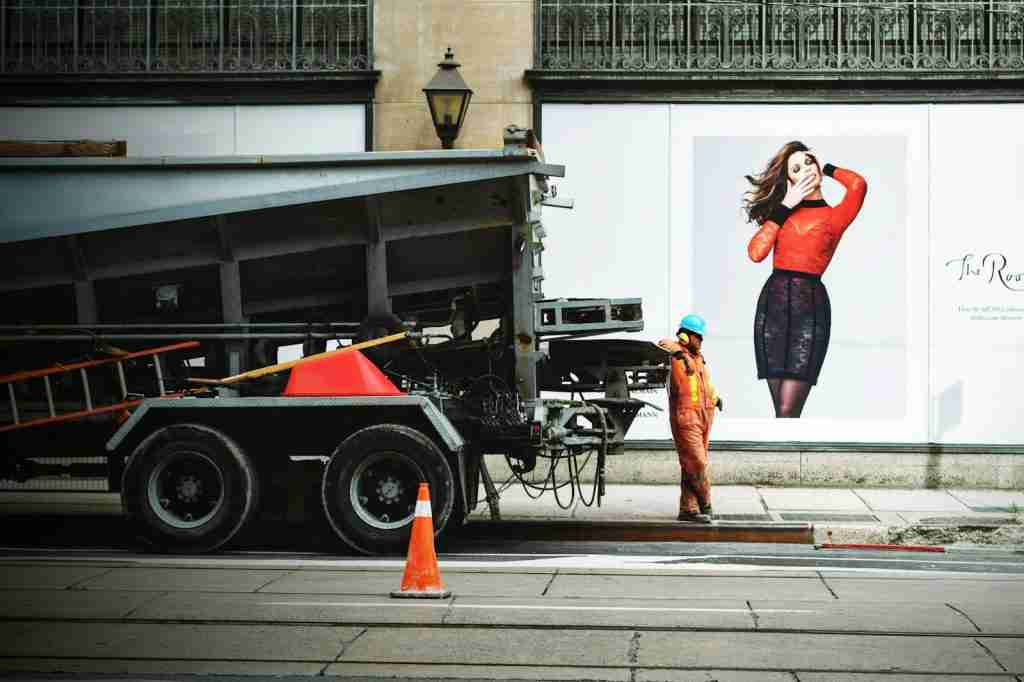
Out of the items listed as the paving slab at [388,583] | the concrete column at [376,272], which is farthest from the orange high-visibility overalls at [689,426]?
the paving slab at [388,583]

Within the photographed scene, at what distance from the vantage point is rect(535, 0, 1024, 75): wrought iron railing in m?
16.8

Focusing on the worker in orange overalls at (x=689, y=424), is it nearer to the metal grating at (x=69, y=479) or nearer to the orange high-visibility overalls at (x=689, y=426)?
the orange high-visibility overalls at (x=689, y=426)

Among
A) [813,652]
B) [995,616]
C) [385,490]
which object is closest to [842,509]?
[385,490]

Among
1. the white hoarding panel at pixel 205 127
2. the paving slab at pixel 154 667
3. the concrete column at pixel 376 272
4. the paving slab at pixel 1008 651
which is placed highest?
the white hoarding panel at pixel 205 127

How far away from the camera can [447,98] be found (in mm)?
16562

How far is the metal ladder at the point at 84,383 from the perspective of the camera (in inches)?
479

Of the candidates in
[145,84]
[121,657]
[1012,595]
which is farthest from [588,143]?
[121,657]

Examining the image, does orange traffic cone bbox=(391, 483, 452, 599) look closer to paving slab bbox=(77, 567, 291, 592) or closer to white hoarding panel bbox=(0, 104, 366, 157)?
paving slab bbox=(77, 567, 291, 592)

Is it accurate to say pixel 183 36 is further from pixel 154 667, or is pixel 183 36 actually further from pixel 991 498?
pixel 154 667

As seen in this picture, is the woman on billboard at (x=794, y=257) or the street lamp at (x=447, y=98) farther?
the woman on billboard at (x=794, y=257)

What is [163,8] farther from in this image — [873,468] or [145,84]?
[873,468]

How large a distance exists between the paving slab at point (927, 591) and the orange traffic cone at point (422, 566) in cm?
246

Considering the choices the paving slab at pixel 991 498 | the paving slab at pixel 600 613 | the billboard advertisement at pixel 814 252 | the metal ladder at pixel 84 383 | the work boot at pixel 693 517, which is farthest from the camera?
the billboard advertisement at pixel 814 252

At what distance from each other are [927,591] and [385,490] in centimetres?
402
